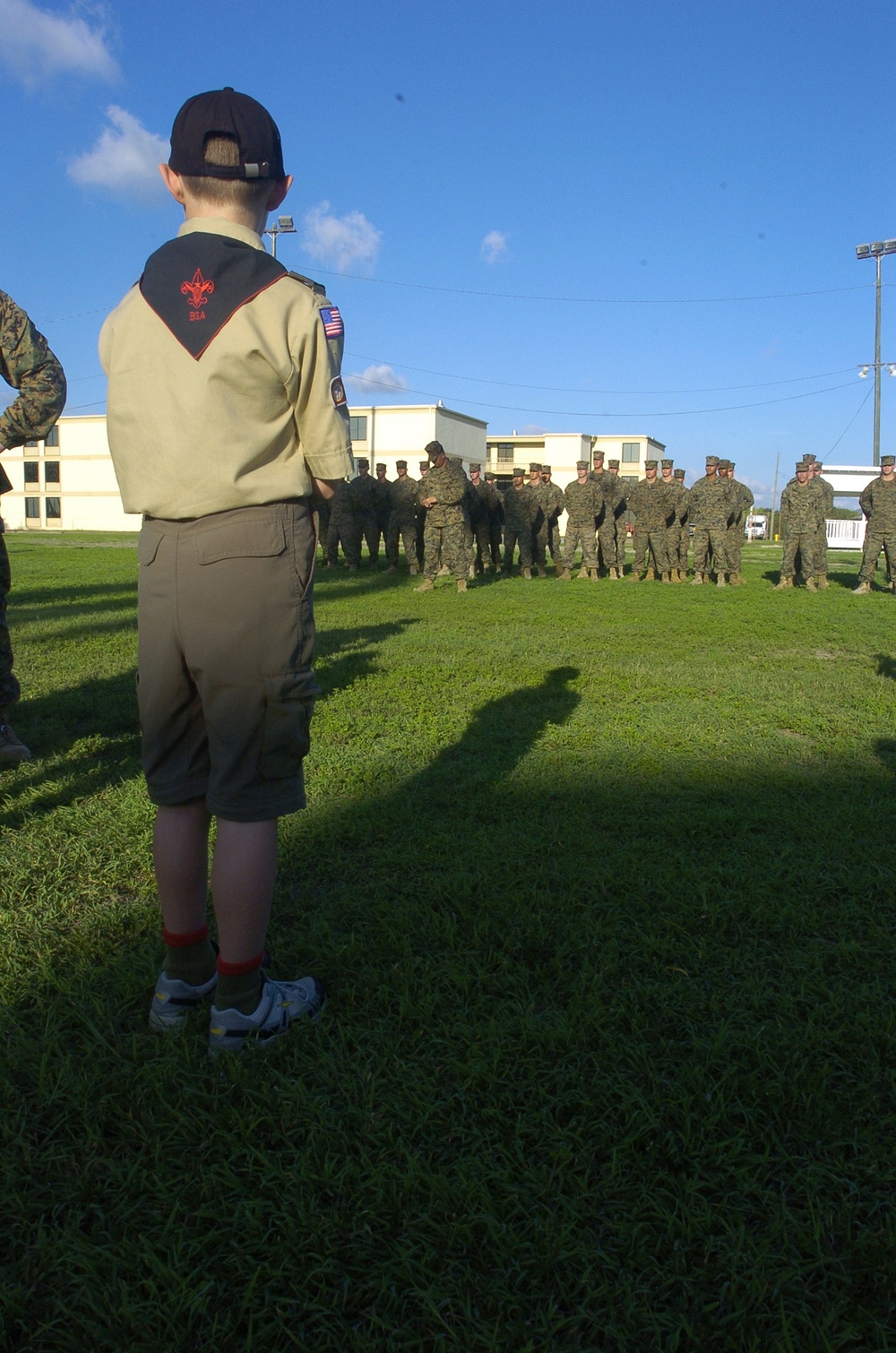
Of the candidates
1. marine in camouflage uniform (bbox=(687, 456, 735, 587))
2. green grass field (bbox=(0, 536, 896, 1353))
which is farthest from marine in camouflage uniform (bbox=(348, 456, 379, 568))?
green grass field (bbox=(0, 536, 896, 1353))

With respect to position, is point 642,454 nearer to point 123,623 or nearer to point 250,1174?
point 123,623

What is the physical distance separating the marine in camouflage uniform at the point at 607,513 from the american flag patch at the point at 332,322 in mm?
16233

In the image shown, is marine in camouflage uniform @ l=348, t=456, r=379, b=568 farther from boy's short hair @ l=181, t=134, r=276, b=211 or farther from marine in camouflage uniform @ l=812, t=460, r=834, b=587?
boy's short hair @ l=181, t=134, r=276, b=211

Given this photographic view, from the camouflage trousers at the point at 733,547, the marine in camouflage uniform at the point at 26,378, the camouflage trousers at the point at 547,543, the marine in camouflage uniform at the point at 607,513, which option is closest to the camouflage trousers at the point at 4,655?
the marine in camouflage uniform at the point at 26,378

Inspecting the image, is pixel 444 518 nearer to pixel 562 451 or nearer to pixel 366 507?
pixel 366 507

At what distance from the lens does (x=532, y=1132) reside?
1778 mm

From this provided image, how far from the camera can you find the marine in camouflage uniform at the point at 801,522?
15.8 meters

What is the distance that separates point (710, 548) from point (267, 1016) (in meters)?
16.3

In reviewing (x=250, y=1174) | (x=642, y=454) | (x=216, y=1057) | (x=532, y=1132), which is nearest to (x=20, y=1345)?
(x=250, y=1174)

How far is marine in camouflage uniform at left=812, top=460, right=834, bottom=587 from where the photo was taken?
15.8m

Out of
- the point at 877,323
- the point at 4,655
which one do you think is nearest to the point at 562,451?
the point at 877,323

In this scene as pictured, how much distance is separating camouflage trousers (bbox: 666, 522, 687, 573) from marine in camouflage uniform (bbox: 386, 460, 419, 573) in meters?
4.74

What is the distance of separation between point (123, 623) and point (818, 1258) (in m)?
8.67

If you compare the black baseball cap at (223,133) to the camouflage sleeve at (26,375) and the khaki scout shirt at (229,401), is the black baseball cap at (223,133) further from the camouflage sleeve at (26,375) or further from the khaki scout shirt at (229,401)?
the camouflage sleeve at (26,375)
